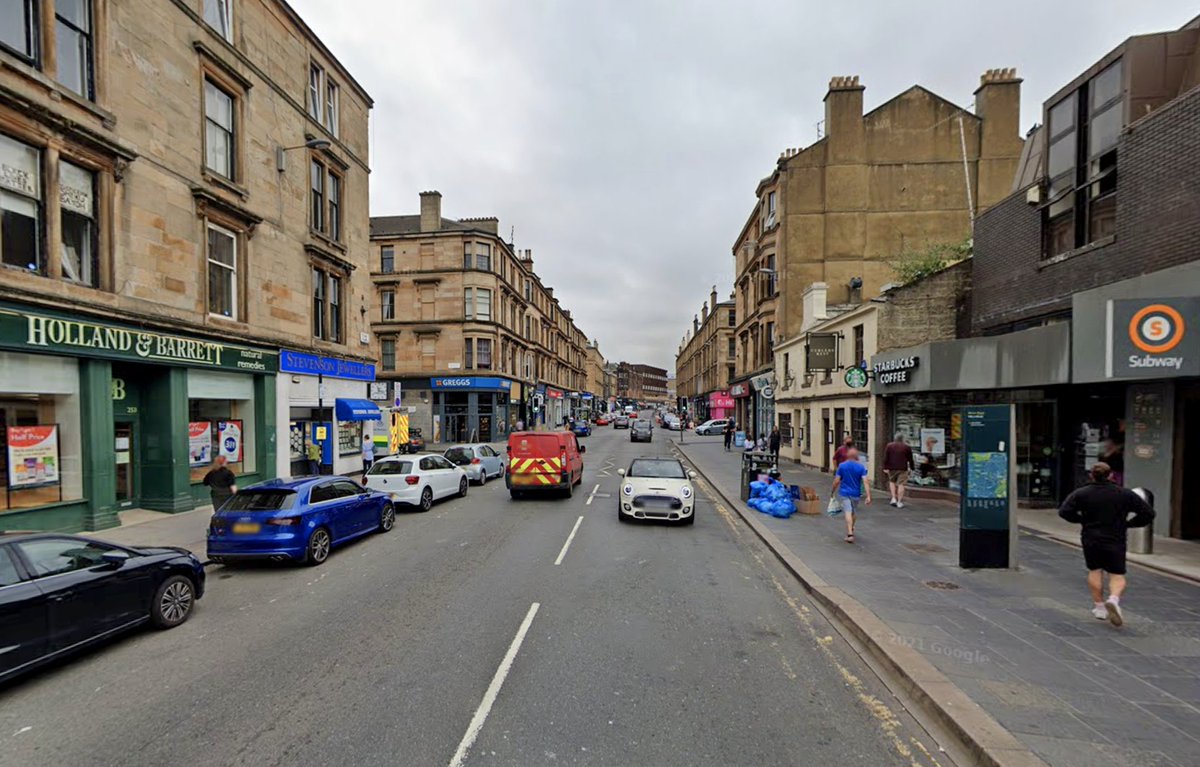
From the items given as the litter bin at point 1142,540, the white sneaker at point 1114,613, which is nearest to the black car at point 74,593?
the white sneaker at point 1114,613

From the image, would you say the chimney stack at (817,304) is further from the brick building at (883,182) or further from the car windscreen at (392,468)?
the car windscreen at (392,468)

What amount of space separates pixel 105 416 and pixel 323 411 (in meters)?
8.22

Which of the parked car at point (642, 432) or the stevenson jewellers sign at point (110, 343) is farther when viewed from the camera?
the parked car at point (642, 432)

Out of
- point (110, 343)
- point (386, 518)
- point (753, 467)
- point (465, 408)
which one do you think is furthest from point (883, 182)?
point (110, 343)

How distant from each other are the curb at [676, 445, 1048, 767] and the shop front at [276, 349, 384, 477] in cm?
1619

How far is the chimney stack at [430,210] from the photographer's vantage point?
3912cm

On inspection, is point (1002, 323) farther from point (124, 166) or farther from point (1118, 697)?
point (124, 166)

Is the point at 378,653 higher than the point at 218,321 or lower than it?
lower

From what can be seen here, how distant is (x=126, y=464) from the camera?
12.6 metres

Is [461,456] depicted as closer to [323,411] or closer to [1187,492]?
[323,411]

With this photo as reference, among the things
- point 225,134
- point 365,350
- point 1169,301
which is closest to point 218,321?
point 225,134

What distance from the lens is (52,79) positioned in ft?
32.9

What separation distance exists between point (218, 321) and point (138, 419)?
303 centimetres

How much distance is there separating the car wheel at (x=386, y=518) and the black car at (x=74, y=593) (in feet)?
15.2
